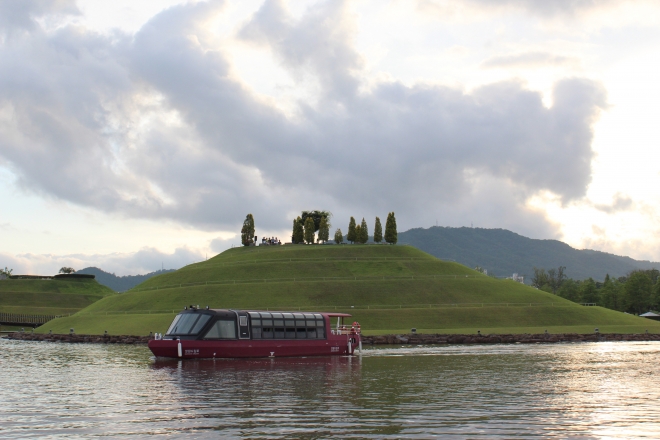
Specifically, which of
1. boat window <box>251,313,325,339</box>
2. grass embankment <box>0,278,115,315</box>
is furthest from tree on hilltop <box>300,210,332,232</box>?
boat window <box>251,313,325,339</box>

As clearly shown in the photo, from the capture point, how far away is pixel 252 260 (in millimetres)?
144500

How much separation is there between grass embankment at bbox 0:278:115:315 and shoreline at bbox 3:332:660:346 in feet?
234

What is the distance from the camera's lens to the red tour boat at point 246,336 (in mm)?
54062

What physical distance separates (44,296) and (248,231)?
58.9 metres

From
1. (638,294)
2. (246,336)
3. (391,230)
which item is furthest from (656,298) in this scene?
(246,336)

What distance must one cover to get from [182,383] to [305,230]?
5208 inches

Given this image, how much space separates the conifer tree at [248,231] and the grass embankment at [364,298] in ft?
93.5

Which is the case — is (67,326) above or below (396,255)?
below

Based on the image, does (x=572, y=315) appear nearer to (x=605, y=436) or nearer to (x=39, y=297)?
(x=605, y=436)

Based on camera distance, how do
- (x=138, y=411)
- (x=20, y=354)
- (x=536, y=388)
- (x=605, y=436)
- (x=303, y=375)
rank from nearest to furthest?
1. (x=605, y=436)
2. (x=138, y=411)
3. (x=536, y=388)
4. (x=303, y=375)
5. (x=20, y=354)

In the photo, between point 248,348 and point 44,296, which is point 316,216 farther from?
point 248,348

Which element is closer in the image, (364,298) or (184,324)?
(184,324)

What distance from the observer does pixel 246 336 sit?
56.5m

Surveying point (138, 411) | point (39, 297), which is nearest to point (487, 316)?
point (138, 411)
